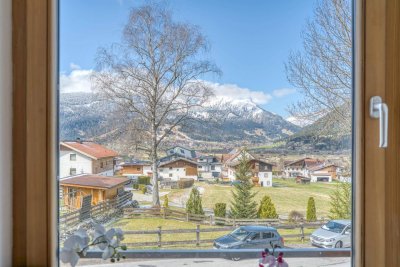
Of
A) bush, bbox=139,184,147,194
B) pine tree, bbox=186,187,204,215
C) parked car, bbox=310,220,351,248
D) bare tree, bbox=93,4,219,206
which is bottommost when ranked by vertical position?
parked car, bbox=310,220,351,248

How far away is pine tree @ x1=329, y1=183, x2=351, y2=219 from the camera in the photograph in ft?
3.39

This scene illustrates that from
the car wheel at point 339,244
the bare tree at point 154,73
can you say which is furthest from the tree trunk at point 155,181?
the car wheel at point 339,244

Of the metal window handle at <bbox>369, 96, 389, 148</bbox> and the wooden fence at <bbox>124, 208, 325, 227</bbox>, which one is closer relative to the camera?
the metal window handle at <bbox>369, 96, 389, 148</bbox>

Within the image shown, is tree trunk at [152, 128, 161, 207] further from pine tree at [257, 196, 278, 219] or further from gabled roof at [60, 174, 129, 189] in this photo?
pine tree at [257, 196, 278, 219]

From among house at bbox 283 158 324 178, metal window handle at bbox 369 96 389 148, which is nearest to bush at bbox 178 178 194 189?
house at bbox 283 158 324 178

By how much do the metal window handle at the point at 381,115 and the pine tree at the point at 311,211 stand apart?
0.90 feet

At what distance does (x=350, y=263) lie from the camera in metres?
1.02

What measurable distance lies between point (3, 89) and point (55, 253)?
52 centimetres

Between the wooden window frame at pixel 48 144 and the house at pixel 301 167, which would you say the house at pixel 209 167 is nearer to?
the house at pixel 301 167

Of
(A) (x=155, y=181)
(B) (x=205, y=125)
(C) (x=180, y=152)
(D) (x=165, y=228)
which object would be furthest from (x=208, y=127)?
(D) (x=165, y=228)

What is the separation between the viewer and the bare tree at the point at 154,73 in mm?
1048

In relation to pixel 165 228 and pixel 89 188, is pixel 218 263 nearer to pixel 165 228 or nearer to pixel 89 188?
pixel 165 228

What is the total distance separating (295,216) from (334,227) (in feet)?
0.42

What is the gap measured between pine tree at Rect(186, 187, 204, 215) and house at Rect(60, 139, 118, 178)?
0.27 m
